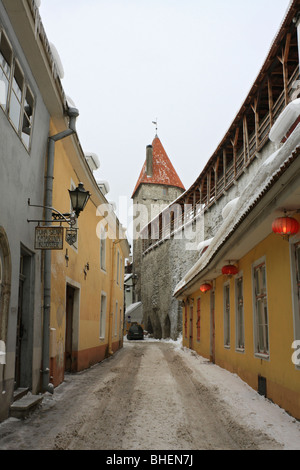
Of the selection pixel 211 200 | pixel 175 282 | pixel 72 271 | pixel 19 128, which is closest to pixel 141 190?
pixel 175 282

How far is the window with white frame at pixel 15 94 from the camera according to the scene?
5002 mm

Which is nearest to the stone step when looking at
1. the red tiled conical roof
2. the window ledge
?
the window ledge

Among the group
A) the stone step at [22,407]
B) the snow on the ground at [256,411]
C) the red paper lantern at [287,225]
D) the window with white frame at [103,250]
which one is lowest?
the snow on the ground at [256,411]

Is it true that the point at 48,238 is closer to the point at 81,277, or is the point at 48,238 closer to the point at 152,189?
the point at 81,277

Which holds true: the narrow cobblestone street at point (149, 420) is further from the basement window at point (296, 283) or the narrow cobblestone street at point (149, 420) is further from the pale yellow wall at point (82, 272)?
the pale yellow wall at point (82, 272)

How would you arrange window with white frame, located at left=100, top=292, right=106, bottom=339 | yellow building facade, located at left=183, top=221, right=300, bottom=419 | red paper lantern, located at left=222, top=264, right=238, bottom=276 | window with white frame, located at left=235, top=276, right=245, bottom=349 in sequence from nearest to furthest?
yellow building facade, located at left=183, top=221, right=300, bottom=419
red paper lantern, located at left=222, top=264, right=238, bottom=276
window with white frame, located at left=235, top=276, right=245, bottom=349
window with white frame, located at left=100, top=292, right=106, bottom=339

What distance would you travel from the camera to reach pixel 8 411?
4.94 m

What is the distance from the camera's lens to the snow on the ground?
14.4 feet

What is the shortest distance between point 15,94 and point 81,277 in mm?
5278

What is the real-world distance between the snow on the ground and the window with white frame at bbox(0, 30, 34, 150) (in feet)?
14.7

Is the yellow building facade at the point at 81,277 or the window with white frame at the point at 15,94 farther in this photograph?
the yellow building facade at the point at 81,277

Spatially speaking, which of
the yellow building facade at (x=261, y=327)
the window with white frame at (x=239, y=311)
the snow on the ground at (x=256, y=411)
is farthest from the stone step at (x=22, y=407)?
the window with white frame at (x=239, y=311)

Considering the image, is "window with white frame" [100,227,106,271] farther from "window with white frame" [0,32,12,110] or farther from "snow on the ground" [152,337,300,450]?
"window with white frame" [0,32,12,110]
